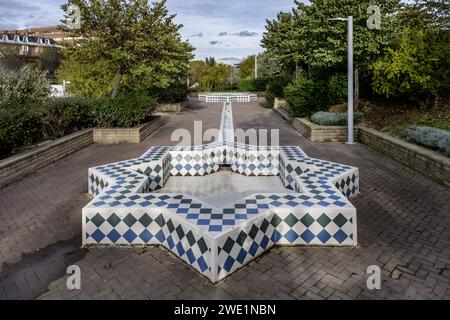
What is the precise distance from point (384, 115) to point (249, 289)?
11.0 meters

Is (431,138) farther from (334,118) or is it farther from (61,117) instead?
(61,117)

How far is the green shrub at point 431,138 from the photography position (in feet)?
22.9

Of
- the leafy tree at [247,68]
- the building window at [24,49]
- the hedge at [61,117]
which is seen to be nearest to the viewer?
the hedge at [61,117]

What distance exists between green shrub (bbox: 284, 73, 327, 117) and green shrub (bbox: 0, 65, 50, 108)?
10428mm

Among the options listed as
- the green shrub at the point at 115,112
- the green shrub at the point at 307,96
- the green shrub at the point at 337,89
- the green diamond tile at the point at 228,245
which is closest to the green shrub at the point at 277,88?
the green shrub at the point at 307,96

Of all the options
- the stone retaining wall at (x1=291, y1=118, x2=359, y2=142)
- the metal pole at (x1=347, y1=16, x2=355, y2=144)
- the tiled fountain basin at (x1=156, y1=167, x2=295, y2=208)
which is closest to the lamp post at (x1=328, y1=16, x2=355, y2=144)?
the metal pole at (x1=347, y1=16, x2=355, y2=144)

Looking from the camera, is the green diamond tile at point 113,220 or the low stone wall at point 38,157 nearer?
the green diamond tile at point 113,220

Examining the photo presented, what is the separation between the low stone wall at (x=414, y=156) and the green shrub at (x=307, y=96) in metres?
4.13

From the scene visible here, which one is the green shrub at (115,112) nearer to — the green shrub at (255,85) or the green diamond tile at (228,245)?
the green diamond tile at (228,245)

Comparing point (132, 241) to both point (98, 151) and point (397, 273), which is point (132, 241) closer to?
point (397, 273)

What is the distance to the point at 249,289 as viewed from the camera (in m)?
3.38

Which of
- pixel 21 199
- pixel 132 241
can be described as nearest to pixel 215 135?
pixel 21 199

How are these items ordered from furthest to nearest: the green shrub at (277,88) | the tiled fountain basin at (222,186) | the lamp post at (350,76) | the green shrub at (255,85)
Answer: the green shrub at (255,85) < the green shrub at (277,88) < the lamp post at (350,76) < the tiled fountain basin at (222,186)

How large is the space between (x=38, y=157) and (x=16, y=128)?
897 millimetres
